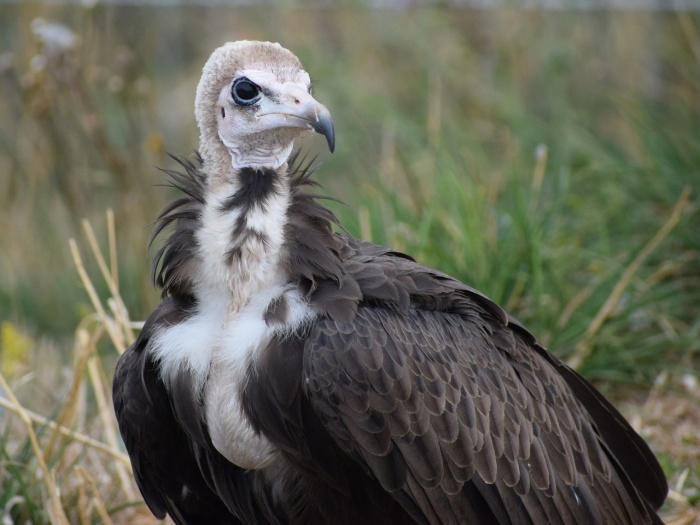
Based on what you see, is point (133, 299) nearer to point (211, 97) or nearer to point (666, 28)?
point (211, 97)

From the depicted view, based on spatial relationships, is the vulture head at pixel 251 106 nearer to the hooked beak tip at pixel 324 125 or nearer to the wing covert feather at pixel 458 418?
the hooked beak tip at pixel 324 125

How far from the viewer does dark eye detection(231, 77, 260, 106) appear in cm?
313

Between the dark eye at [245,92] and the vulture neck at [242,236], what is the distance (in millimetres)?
199

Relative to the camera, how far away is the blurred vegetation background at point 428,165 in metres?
5.21

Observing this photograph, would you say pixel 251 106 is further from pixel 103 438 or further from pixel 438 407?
pixel 103 438

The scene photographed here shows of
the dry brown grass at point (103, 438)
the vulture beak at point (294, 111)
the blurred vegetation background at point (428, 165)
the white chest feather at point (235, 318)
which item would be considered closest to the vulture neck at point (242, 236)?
the white chest feather at point (235, 318)

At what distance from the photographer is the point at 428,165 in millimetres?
6496

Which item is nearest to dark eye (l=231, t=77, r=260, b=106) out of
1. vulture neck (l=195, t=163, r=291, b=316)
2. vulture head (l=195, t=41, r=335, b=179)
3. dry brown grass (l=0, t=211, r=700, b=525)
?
vulture head (l=195, t=41, r=335, b=179)

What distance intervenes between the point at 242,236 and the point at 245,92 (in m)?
0.43

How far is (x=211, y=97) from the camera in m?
3.23

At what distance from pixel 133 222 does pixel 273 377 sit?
3881 millimetres

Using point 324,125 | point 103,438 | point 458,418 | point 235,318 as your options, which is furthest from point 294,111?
point 103,438

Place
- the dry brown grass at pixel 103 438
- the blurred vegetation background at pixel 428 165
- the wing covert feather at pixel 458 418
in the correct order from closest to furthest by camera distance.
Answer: the wing covert feather at pixel 458 418 → the dry brown grass at pixel 103 438 → the blurred vegetation background at pixel 428 165

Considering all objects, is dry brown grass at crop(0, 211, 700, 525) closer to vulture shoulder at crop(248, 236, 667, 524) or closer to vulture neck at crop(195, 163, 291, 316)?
vulture shoulder at crop(248, 236, 667, 524)
